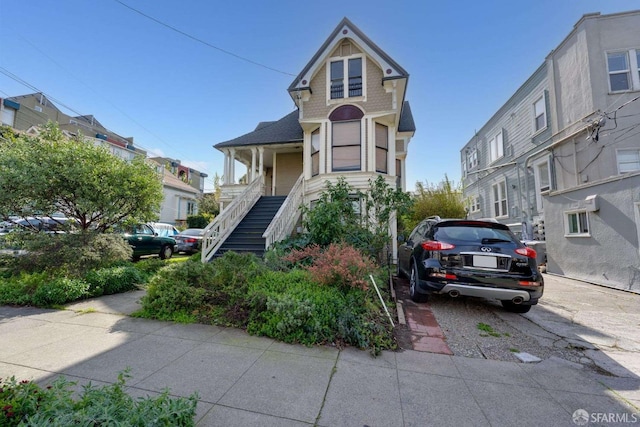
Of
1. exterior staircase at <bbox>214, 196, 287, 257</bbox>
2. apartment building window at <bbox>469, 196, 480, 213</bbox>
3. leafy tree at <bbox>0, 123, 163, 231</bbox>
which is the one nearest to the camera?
leafy tree at <bbox>0, 123, 163, 231</bbox>

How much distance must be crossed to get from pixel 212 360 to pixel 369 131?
889cm

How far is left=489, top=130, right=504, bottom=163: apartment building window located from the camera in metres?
14.9

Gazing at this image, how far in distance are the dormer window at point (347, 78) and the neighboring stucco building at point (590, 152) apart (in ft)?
24.8

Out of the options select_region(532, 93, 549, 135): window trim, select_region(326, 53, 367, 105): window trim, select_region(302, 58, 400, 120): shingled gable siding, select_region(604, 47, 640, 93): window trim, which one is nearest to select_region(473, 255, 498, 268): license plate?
select_region(302, 58, 400, 120): shingled gable siding

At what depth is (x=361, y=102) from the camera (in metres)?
9.99

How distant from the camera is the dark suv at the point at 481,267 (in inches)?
166

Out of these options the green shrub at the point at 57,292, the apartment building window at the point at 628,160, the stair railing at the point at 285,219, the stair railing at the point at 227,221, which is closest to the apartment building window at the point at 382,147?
the stair railing at the point at 285,219

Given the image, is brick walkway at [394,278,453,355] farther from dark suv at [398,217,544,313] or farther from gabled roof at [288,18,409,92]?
gabled roof at [288,18,409,92]

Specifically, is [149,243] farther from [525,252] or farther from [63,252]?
[525,252]

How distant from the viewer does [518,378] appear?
2793 mm

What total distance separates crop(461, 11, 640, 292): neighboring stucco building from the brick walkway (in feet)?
19.8

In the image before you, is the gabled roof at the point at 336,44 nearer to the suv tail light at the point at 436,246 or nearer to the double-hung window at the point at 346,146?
the double-hung window at the point at 346,146

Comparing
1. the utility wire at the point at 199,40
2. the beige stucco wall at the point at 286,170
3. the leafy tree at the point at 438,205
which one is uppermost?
the utility wire at the point at 199,40

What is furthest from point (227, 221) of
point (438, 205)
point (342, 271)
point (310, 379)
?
point (438, 205)
